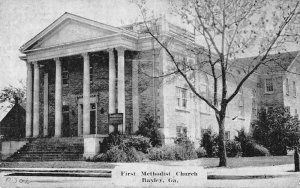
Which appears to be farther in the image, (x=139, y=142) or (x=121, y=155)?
(x=139, y=142)

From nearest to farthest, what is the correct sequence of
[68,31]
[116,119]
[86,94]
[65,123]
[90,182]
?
[90,182] < [116,119] < [86,94] < [68,31] < [65,123]

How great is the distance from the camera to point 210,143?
2450 centimetres

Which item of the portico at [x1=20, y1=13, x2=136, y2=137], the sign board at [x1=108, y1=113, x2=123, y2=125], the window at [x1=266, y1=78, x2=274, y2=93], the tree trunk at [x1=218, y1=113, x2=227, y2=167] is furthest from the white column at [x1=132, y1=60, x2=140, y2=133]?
the window at [x1=266, y1=78, x2=274, y2=93]

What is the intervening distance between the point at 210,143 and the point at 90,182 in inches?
486

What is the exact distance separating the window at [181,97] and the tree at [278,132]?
5.15 meters

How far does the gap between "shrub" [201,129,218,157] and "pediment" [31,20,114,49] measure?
321 inches

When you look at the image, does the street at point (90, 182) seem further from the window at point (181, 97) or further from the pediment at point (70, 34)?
the window at point (181, 97)

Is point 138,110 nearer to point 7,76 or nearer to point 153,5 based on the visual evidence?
point 153,5

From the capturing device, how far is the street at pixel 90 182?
12.4 m

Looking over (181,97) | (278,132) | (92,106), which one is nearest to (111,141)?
(92,106)

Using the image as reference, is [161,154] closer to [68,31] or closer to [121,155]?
[121,155]

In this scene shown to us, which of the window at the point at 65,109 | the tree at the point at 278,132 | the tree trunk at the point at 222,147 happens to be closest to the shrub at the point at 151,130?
the tree trunk at the point at 222,147

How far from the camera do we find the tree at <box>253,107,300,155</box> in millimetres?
25734

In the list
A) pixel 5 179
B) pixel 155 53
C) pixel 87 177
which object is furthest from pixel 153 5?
pixel 5 179
